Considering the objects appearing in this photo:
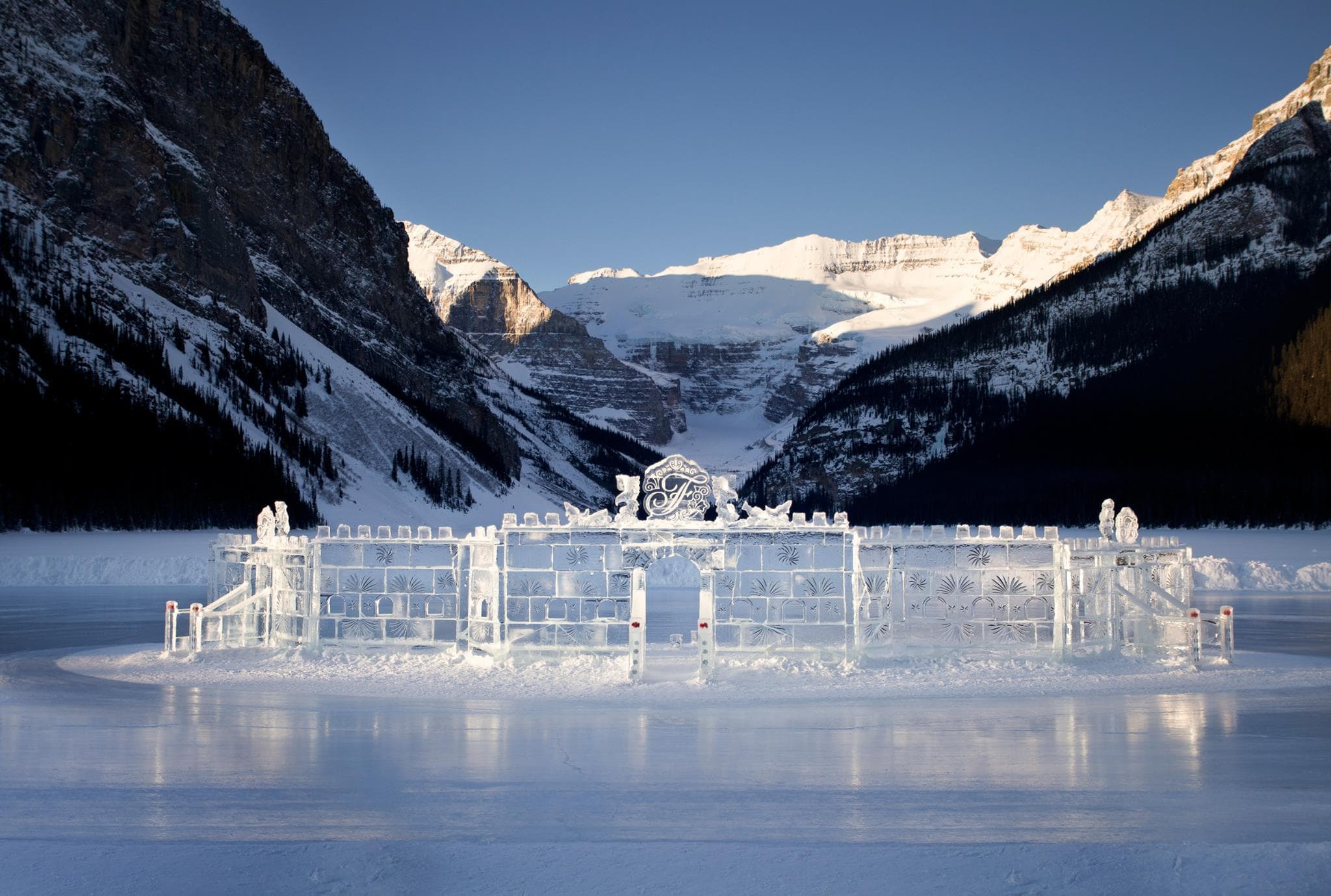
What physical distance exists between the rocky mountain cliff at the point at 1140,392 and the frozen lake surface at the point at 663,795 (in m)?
85.8

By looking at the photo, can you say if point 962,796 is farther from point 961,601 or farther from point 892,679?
point 961,601

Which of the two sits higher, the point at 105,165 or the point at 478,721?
the point at 105,165

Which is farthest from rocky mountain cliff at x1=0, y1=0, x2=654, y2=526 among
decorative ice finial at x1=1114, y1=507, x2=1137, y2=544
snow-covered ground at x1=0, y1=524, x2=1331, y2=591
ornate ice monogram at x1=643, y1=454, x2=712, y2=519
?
decorative ice finial at x1=1114, y1=507, x2=1137, y2=544

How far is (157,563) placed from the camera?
5675 centimetres

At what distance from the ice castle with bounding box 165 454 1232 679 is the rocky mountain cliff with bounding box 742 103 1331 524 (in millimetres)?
75433

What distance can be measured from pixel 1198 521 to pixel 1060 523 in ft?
55.1

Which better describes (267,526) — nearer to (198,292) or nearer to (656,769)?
(656,769)

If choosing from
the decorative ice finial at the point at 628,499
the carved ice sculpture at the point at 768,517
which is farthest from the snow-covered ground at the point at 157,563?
the decorative ice finial at the point at 628,499

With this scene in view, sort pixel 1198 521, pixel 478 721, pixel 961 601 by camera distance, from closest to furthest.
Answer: pixel 478 721, pixel 961 601, pixel 1198 521

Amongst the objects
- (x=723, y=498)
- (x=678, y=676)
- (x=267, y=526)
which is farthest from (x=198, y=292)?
(x=678, y=676)

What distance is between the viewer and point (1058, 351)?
498ft

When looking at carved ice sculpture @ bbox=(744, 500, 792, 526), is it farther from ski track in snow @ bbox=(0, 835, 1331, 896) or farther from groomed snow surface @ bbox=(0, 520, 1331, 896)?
ski track in snow @ bbox=(0, 835, 1331, 896)

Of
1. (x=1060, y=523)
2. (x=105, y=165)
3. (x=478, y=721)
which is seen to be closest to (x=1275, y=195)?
(x=1060, y=523)

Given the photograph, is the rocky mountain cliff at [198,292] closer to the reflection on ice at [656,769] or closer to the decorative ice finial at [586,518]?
the decorative ice finial at [586,518]
